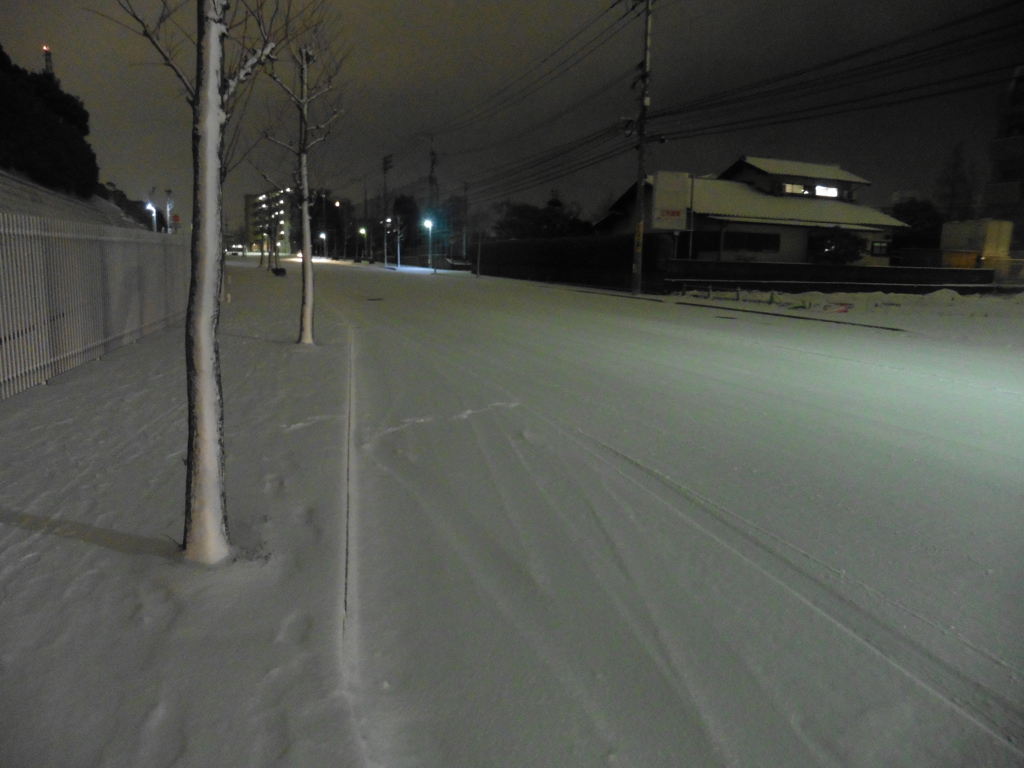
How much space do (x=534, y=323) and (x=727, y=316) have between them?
7440mm

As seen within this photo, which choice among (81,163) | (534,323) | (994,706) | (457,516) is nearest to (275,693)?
(457,516)

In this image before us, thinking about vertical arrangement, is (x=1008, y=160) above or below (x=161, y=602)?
above

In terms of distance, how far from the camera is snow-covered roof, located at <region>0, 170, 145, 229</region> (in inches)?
755

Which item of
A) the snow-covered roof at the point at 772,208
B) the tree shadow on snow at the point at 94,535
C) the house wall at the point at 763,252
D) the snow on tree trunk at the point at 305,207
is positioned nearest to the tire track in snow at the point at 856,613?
the tree shadow on snow at the point at 94,535

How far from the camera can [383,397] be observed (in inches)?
360

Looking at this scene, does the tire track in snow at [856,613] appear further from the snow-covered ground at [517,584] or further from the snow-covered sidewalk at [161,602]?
the snow-covered sidewalk at [161,602]

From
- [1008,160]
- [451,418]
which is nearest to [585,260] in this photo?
[451,418]

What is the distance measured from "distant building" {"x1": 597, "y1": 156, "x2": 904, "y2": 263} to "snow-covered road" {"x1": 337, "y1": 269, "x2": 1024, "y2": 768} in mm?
33033

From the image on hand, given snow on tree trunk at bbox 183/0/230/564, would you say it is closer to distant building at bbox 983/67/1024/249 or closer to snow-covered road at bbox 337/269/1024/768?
snow-covered road at bbox 337/269/1024/768

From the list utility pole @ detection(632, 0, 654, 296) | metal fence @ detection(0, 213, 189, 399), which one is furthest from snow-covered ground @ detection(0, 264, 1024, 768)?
utility pole @ detection(632, 0, 654, 296)

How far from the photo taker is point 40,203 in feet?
78.3

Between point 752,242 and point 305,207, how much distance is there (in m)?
36.1

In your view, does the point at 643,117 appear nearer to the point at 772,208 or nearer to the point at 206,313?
the point at 772,208

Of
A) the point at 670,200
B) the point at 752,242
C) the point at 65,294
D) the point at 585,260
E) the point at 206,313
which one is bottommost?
the point at 65,294
